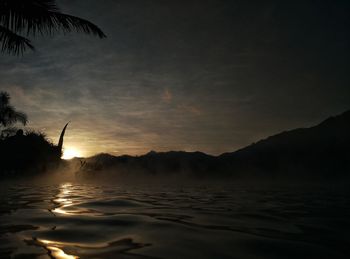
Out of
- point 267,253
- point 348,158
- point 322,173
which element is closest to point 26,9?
point 267,253

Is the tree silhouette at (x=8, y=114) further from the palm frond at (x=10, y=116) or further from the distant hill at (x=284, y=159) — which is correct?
the distant hill at (x=284, y=159)

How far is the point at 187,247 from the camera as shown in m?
2.42

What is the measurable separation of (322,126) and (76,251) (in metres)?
161

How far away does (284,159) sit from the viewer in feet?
412

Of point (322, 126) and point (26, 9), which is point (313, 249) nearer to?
point (26, 9)

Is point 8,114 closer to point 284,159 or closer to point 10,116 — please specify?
point 10,116

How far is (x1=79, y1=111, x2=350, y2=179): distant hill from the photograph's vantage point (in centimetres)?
9750

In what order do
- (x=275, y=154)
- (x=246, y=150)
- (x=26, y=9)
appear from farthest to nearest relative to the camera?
(x=246, y=150) → (x=275, y=154) → (x=26, y=9)

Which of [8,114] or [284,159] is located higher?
[284,159]

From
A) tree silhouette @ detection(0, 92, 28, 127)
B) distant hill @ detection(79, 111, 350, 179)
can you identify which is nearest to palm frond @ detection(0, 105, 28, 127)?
tree silhouette @ detection(0, 92, 28, 127)

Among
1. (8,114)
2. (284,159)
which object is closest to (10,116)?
(8,114)

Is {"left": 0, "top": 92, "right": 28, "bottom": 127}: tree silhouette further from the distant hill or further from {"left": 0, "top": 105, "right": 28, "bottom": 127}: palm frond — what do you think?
the distant hill

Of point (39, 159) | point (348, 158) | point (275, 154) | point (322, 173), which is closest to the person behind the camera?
point (39, 159)

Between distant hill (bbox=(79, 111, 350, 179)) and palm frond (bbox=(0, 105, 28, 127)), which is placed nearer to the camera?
palm frond (bbox=(0, 105, 28, 127))
